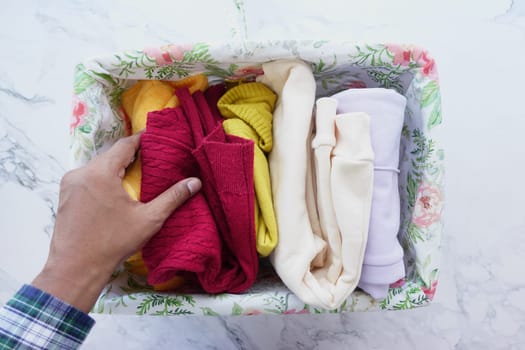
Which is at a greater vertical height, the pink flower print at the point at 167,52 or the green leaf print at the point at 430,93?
the pink flower print at the point at 167,52

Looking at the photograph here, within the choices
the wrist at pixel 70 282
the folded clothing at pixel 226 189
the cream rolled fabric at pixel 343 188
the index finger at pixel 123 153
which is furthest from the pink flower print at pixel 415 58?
the wrist at pixel 70 282

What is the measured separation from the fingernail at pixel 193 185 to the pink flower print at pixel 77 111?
0.17 metres

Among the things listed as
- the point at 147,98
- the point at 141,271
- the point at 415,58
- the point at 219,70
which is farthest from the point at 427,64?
the point at 141,271

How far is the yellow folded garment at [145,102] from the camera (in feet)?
1.86

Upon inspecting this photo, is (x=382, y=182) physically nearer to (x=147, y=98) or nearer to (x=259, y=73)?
(x=259, y=73)

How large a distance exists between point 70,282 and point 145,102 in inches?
9.8

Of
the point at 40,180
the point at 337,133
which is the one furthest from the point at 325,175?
the point at 40,180

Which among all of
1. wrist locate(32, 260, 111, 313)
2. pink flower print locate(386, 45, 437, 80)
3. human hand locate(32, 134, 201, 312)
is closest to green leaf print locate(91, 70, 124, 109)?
human hand locate(32, 134, 201, 312)

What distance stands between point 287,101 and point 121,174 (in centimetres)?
23

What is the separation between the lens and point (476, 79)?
81 cm

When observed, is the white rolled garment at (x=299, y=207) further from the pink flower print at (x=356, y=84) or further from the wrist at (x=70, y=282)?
the wrist at (x=70, y=282)

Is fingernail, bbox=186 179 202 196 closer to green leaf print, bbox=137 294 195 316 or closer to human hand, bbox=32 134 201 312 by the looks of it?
human hand, bbox=32 134 201 312

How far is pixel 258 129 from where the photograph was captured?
1.81 feet

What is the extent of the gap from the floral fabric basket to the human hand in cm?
5
